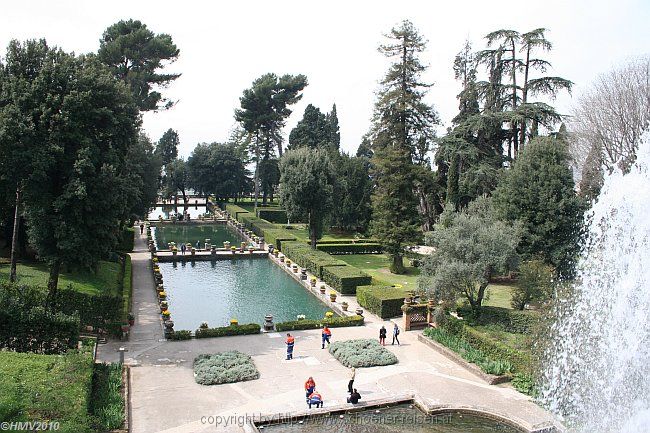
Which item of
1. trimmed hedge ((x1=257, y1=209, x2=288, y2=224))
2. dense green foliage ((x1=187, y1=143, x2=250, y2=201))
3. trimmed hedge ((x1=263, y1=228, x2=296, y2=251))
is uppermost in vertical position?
dense green foliage ((x1=187, y1=143, x2=250, y2=201))

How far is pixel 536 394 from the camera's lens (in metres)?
18.3

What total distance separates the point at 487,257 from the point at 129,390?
15394 mm

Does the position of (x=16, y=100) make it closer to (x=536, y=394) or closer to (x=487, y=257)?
(x=487, y=257)

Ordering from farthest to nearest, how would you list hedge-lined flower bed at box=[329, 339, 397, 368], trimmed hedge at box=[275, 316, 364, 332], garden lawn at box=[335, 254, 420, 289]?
garden lawn at box=[335, 254, 420, 289]
trimmed hedge at box=[275, 316, 364, 332]
hedge-lined flower bed at box=[329, 339, 397, 368]

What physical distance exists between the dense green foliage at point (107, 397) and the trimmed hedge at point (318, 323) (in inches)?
326

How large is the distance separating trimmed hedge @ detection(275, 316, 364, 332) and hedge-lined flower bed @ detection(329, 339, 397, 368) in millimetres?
2861

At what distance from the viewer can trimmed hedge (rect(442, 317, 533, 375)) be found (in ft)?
65.0

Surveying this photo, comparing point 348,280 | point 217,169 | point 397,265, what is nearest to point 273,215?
point 217,169

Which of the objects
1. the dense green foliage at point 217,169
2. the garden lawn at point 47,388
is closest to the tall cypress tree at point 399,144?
the garden lawn at point 47,388

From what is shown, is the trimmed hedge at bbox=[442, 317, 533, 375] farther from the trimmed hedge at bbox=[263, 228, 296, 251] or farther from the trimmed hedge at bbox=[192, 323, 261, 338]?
the trimmed hedge at bbox=[263, 228, 296, 251]

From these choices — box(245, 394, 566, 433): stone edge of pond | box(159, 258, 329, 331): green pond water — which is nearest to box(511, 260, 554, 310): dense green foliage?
box(245, 394, 566, 433): stone edge of pond

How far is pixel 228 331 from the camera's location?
24406 mm

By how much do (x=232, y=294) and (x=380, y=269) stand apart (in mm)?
12037

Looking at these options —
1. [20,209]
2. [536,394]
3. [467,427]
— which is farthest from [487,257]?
[20,209]
